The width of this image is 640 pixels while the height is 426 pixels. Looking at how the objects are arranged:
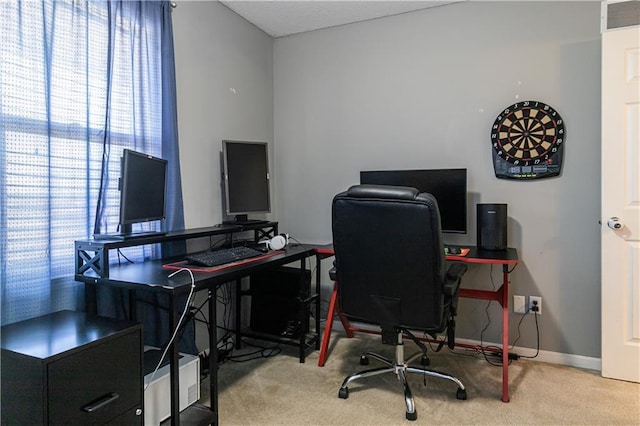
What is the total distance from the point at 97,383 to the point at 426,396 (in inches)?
62.3

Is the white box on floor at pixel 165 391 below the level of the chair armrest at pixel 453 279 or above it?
below

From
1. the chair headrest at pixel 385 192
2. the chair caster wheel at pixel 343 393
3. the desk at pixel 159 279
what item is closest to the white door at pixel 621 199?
the chair headrest at pixel 385 192

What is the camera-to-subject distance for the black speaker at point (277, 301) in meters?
2.60

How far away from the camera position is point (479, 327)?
271cm

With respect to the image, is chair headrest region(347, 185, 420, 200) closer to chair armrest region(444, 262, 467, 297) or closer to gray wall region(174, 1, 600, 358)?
chair armrest region(444, 262, 467, 297)

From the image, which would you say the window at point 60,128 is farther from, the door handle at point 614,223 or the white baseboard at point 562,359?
A: the door handle at point 614,223

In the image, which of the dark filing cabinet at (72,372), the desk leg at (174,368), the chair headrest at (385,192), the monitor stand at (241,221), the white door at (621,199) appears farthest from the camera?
the monitor stand at (241,221)

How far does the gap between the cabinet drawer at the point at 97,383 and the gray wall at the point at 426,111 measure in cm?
126

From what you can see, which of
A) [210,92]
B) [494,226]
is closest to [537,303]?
[494,226]

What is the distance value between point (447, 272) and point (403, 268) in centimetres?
27

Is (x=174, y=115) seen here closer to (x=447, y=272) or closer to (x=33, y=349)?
(x=33, y=349)

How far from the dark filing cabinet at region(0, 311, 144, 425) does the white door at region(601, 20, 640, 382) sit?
254 centimetres

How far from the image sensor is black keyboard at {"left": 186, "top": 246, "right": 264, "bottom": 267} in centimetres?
181

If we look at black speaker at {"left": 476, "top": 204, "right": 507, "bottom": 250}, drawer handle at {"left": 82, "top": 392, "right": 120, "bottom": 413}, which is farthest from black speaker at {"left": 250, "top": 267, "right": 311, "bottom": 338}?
drawer handle at {"left": 82, "top": 392, "right": 120, "bottom": 413}
